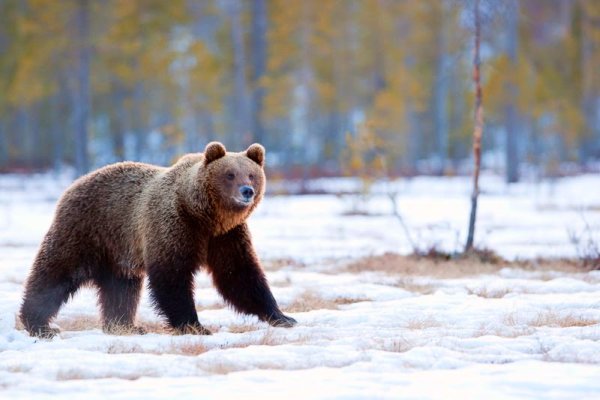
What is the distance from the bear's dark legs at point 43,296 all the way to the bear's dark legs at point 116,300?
27cm

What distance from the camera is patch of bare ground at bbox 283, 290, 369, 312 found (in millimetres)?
8312

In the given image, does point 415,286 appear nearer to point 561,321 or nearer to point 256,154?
point 561,321

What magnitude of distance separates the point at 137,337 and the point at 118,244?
3.07ft

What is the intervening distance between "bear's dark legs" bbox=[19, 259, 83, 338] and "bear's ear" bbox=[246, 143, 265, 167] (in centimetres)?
176

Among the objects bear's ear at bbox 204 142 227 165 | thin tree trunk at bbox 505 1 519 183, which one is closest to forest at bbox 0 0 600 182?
thin tree trunk at bbox 505 1 519 183

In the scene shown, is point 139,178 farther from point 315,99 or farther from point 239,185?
point 315,99

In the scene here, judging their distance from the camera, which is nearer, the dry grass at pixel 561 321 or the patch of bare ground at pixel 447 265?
the dry grass at pixel 561 321

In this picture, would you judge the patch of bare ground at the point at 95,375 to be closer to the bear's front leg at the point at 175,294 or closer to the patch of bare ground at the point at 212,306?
the bear's front leg at the point at 175,294

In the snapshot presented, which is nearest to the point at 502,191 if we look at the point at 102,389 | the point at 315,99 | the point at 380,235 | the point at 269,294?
the point at 380,235

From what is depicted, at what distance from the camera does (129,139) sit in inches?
2542

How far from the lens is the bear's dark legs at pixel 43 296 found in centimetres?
694

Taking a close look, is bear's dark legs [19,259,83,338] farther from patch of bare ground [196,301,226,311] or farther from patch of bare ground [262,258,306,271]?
patch of bare ground [262,258,306,271]

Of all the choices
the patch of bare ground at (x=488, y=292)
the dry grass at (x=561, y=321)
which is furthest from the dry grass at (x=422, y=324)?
the patch of bare ground at (x=488, y=292)

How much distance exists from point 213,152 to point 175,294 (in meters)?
1.18
